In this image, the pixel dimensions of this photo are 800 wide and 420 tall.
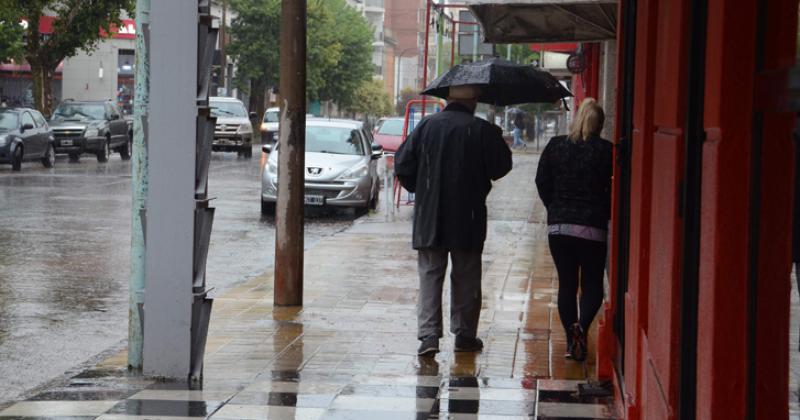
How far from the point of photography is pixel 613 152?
7656mm

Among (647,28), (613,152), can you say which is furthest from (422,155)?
(647,28)

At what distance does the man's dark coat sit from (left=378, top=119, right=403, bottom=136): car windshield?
87.9 feet

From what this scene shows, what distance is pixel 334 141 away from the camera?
22547mm

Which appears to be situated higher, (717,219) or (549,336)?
(717,219)

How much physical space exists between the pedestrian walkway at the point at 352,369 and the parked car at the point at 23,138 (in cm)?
2016

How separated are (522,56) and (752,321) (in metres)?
64.0

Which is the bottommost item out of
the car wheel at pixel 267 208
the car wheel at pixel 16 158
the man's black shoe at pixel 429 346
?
the car wheel at pixel 267 208

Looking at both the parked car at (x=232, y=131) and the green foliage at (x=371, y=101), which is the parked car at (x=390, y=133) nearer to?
the parked car at (x=232, y=131)

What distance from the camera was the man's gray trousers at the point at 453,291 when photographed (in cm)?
815

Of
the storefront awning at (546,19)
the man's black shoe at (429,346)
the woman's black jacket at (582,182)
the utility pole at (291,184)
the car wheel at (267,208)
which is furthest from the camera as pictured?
the car wheel at (267,208)

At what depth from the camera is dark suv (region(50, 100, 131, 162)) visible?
119 feet

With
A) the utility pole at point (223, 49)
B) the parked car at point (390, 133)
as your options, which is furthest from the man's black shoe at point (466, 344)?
the utility pole at point (223, 49)

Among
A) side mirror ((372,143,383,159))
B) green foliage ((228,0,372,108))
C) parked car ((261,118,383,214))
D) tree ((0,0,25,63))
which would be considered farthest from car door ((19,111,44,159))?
green foliage ((228,0,372,108))

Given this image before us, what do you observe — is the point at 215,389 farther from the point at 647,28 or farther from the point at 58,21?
the point at 58,21
